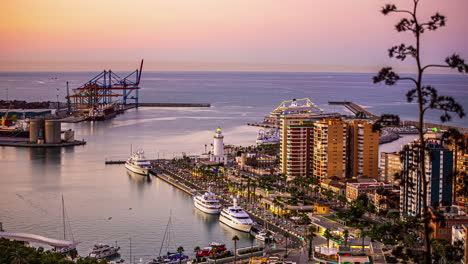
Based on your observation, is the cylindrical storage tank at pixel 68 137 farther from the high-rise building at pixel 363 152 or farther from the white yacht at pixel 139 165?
the high-rise building at pixel 363 152

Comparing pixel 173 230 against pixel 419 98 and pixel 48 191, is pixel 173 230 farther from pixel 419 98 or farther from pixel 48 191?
pixel 419 98

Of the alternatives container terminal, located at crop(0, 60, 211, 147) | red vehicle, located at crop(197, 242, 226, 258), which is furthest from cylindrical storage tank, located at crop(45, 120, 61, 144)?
red vehicle, located at crop(197, 242, 226, 258)

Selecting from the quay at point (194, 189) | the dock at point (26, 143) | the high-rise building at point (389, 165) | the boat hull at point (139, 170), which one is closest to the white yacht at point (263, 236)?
the quay at point (194, 189)

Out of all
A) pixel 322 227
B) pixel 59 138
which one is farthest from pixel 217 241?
pixel 59 138

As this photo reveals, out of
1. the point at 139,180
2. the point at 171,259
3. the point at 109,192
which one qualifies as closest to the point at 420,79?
the point at 171,259

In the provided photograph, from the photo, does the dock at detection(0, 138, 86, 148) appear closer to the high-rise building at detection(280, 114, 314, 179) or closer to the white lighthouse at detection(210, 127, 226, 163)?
the white lighthouse at detection(210, 127, 226, 163)

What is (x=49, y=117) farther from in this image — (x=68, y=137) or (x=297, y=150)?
(x=297, y=150)
